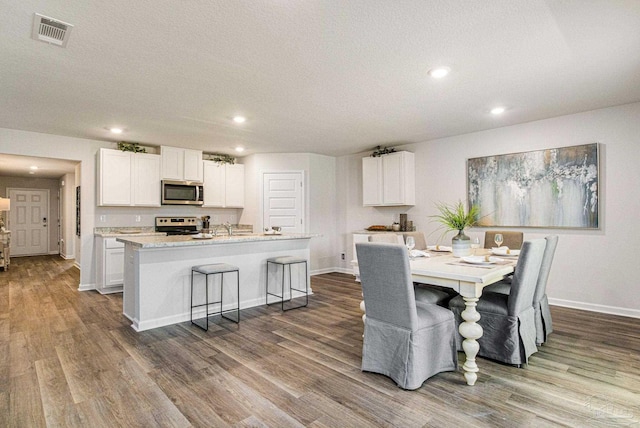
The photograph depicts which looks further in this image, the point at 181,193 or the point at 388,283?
the point at 181,193

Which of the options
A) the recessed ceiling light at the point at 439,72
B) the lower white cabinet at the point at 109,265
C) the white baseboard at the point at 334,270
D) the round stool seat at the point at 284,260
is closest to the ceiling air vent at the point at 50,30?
the recessed ceiling light at the point at 439,72

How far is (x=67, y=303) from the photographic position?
14.7 ft

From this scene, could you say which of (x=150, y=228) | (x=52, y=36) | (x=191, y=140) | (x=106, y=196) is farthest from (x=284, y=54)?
(x=150, y=228)

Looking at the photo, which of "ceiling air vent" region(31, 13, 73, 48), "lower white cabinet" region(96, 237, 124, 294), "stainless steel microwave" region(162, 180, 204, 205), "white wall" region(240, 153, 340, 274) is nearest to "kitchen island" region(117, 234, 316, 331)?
"lower white cabinet" region(96, 237, 124, 294)

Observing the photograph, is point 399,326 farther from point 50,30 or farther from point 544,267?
point 50,30

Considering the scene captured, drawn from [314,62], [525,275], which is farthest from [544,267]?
[314,62]

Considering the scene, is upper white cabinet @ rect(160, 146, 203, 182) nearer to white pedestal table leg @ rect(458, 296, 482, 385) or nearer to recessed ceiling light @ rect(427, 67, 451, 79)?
recessed ceiling light @ rect(427, 67, 451, 79)

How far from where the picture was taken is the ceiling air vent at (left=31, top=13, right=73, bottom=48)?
219 cm

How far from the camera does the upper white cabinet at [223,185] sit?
256 inches

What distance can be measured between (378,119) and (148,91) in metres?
2.70

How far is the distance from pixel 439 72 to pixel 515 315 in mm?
2093

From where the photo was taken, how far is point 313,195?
671cm

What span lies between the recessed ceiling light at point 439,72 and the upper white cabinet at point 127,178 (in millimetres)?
4768

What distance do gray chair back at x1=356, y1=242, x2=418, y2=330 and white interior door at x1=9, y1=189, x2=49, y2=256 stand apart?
35.8 feet
